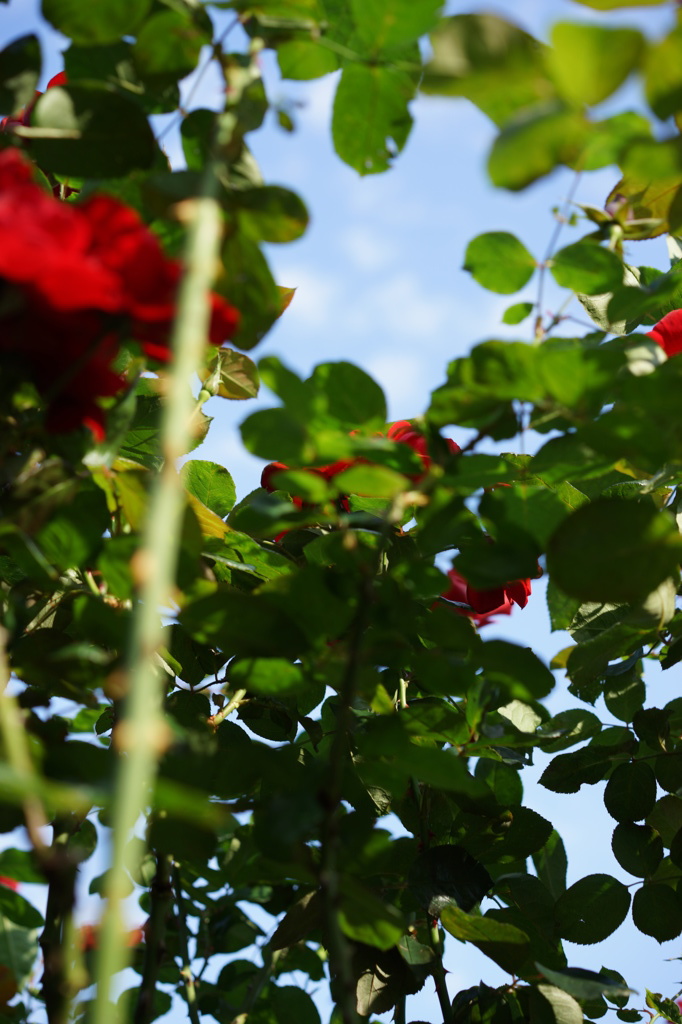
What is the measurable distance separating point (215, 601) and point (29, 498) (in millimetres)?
169

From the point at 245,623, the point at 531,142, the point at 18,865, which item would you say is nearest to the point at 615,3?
the point at 531,142

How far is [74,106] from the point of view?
78 centimetres

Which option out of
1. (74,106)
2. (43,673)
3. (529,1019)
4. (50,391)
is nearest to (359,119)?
(74,106)

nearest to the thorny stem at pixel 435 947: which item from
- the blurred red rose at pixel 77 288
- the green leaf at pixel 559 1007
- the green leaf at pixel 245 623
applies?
the green leaf at pixel 559 1007

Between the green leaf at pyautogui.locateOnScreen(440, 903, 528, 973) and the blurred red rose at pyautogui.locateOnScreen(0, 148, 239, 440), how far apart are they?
696mm

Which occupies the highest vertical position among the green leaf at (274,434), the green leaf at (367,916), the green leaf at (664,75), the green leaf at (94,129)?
the green leaf at (94,129)

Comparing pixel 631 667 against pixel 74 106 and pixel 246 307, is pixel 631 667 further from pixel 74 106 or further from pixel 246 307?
pixel 74 106

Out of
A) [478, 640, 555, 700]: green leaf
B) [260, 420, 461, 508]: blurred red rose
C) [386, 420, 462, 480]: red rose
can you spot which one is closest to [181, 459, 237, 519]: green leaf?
[260, 420, 461, 508]: blurred red rose

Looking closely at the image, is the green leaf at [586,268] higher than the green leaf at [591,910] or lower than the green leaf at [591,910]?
higher

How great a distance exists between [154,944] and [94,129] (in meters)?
0.76

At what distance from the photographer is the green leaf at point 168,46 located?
2.63 feet

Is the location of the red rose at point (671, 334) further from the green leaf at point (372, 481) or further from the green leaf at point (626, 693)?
the green leaf at point (372, 481)

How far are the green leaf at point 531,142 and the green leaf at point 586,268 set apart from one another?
0.71ft

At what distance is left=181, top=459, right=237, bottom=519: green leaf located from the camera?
1348 millimetres
